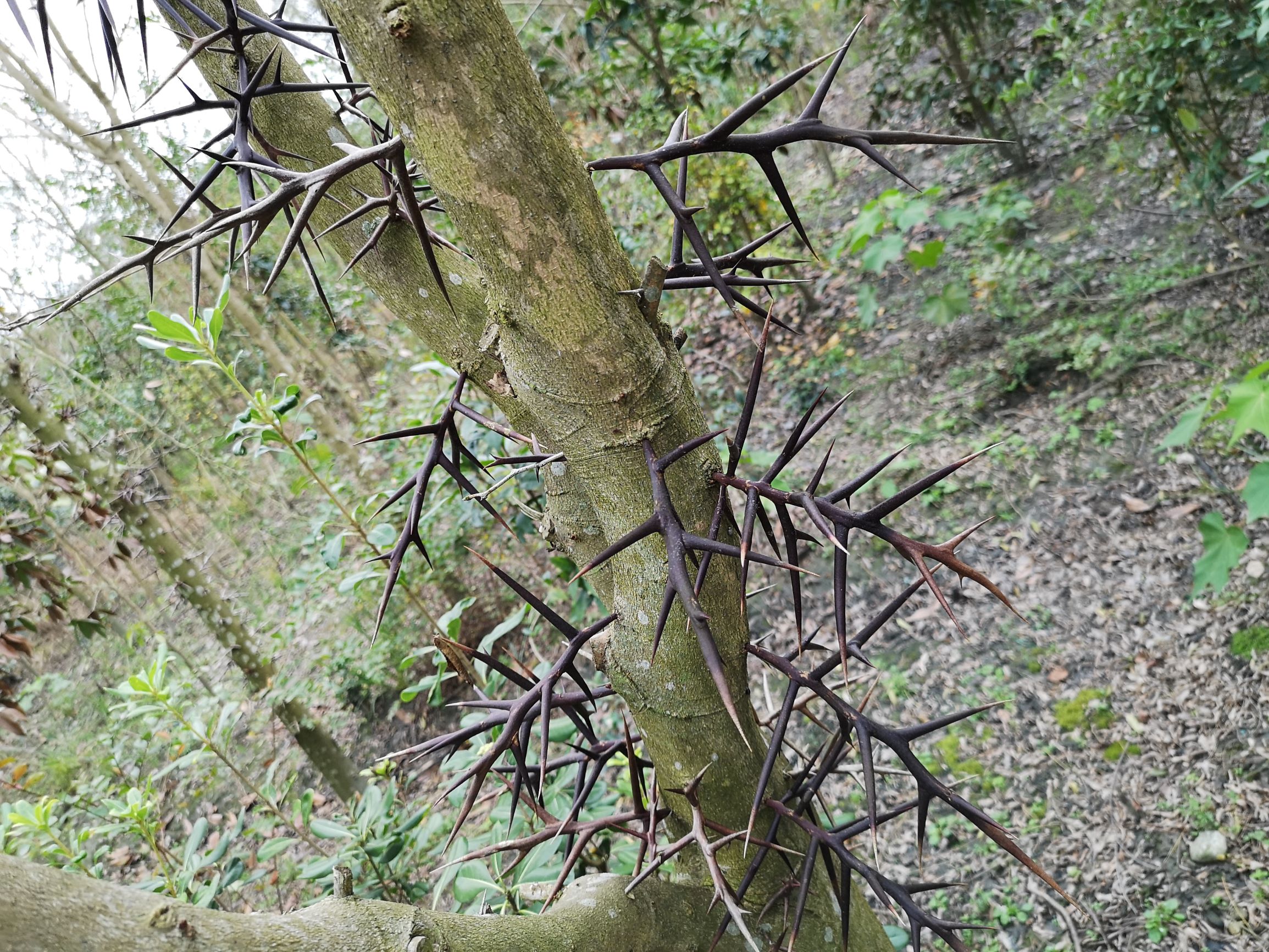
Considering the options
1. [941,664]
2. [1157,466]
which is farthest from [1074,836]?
[1157,466]

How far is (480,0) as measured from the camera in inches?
25.4

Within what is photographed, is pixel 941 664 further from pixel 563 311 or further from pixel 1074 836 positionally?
pixel 563 311

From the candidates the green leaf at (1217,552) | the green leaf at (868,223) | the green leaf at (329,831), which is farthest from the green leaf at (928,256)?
the green leaf at (329,831)

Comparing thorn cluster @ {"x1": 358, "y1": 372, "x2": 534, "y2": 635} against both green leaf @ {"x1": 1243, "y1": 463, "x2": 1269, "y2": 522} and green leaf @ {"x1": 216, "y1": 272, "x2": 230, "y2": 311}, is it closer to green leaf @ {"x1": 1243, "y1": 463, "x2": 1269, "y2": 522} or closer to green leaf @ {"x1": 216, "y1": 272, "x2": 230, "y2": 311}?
green leaf @ {"x1": 216, "y1": 272, "x2": 230, "y2": 311}

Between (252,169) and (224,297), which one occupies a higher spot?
(224,297)

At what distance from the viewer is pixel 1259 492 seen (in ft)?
7.54

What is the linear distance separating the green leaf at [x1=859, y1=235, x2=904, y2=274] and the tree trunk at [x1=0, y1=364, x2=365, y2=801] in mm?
4202

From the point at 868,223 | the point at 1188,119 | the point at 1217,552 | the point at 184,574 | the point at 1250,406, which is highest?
the point at 1188,119

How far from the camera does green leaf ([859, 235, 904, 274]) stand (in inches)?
174

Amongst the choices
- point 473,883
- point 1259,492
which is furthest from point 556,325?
point 1259,492

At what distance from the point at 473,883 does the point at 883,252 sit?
13.6 ft

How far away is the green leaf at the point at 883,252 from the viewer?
443 centimetres

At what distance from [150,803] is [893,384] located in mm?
4507

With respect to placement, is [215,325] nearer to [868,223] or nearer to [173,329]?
[173,329]
